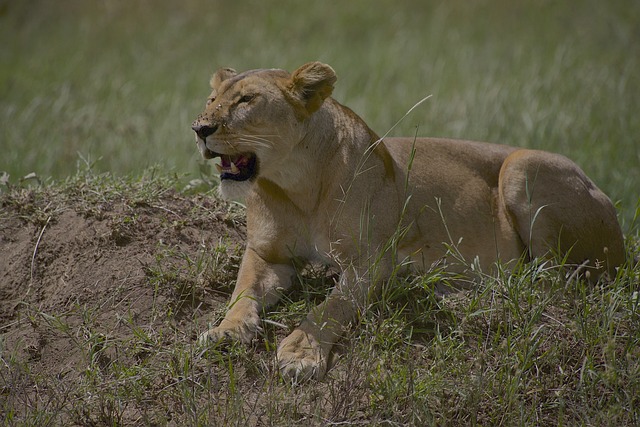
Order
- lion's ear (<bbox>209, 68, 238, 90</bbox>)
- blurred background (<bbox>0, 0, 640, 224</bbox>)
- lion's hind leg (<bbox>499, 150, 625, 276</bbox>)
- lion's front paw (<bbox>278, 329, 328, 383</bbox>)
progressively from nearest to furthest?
lion's front paw (<bbox>278, 329, 328, 383</bbox>) < lion's ear (<bbox>209, 68, 238, 90</bbox>) < lion's hind leg (<bbox>499, 150, 625, 276</bbox>) < blurred background (<bbox>0, 0, 640, 224</bbox>)

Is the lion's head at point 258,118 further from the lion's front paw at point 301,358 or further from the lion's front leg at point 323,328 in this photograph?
the lion's front paw at point 301,358

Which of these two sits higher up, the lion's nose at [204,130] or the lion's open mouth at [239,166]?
the lion's nose at [204,130]

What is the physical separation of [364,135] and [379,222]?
1.60 feet

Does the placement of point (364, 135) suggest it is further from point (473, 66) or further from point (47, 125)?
point (473, 66)

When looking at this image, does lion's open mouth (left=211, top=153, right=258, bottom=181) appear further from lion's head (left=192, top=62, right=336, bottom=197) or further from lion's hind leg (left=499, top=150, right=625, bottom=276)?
lion's hind leg (left=499, top=150, right=625, bottom=276)

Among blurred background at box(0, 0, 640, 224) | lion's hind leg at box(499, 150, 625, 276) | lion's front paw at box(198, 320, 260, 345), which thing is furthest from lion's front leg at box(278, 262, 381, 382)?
blurred background at box(0, 0, 640, 224)

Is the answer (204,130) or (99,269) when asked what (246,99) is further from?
(99,269)

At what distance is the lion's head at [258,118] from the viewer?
13.6ft

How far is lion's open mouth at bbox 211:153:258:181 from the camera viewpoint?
4.25 m

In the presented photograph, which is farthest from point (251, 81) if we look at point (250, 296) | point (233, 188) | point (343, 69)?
point (343, 69)

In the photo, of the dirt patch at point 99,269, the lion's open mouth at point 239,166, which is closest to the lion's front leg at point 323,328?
the dirt patch at point 99,269

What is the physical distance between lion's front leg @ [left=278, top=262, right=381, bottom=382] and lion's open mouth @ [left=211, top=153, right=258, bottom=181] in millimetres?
659

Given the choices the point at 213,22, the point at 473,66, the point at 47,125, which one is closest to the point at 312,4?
the point at 213,22

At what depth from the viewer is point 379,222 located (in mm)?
4438
